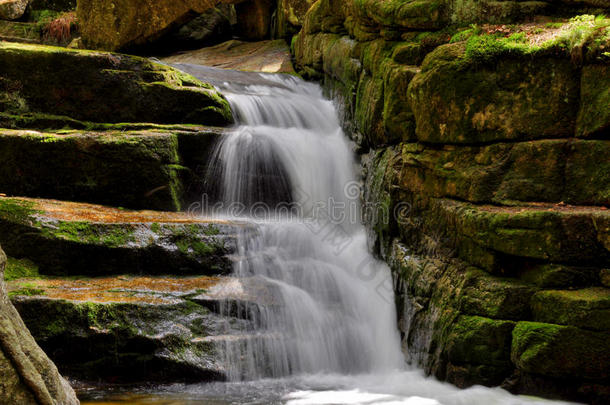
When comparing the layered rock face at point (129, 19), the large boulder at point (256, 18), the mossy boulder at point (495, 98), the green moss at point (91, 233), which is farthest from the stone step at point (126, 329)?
the large boulder at point (256, 18)

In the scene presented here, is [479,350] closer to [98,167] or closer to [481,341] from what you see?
[481,341]

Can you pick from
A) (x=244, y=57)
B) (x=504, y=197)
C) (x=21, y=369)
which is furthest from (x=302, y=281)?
(x=244, y=57)

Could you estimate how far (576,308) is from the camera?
409 centimetres

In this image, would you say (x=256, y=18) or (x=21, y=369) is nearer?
(x=21, y=369)

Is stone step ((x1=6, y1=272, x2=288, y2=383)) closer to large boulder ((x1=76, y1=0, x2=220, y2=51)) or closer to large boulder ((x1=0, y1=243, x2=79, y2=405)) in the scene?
large boulder ((x1=0, y1=243, x2=79, y2=405))

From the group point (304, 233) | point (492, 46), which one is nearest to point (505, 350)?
point (492, 46)

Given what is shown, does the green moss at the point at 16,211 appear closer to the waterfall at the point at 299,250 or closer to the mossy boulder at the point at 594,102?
the waterfall at the point at 299,250

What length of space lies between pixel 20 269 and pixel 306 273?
3414 millimetres

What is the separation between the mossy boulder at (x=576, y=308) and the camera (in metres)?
4.00

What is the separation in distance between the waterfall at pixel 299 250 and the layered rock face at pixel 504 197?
59 centimetres

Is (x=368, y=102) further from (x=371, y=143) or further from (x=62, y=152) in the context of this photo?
(x=62, y=152)

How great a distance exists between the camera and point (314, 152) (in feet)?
29.6

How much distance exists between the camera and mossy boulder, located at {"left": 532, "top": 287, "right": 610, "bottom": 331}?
4.00 m

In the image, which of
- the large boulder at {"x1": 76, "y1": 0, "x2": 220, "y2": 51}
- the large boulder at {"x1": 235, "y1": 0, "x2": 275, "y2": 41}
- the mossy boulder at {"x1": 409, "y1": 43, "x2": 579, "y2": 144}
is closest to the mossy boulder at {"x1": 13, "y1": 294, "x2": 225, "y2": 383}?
the mossy boulder at {"x1": 409, "y1": 43, "x2": 579, "y2": 144}
